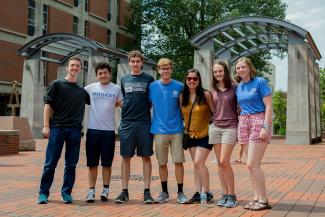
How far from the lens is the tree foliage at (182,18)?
39.8 metres

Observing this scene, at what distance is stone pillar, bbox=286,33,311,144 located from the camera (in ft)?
79.0

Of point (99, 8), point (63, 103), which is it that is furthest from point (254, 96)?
point (99, 8)

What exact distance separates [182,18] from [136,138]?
35.8 m

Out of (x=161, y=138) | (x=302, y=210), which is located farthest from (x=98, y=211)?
(x=302, y=210)

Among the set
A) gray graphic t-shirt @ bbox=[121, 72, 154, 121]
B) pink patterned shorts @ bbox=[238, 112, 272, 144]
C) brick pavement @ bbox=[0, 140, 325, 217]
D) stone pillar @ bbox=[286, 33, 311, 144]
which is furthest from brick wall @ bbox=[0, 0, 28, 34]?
pink patterned shorts @ bbox=[238, 112, 272, 144]

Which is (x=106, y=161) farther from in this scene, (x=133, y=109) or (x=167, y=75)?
(x=167, y=75)

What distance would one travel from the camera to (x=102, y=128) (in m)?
7.02

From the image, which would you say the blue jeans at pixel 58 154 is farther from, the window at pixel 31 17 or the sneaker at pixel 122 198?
the window at pixel 31 17

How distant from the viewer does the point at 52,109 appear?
22.7 feet

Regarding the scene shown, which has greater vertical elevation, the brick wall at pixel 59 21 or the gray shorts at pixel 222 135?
the brick wall at pixel 59 21

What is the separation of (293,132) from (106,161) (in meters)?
18.6

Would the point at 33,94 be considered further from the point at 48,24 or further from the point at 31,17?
the point at 48,24

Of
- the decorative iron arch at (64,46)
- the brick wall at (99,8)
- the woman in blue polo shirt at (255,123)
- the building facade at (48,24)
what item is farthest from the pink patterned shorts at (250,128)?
the brick wall at (99,8)

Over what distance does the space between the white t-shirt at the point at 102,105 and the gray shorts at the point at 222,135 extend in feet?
4.80
